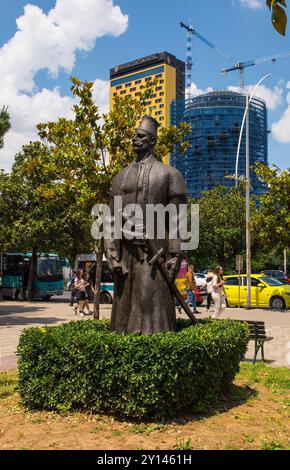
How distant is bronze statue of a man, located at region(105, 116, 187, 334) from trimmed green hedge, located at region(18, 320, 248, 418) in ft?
1.32

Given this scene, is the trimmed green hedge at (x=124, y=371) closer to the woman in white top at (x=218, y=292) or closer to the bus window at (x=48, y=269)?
the woman in white top at (x=218, y=292)

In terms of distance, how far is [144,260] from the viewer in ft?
19.8

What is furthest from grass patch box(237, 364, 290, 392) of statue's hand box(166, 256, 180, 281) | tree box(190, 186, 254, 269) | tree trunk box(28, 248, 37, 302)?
tree box(190, 186, 254, 269)

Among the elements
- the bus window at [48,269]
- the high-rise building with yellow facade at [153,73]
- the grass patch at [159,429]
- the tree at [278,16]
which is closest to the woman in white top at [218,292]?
the grass patch at [159,429]

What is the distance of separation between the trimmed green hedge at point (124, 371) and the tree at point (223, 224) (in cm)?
3077

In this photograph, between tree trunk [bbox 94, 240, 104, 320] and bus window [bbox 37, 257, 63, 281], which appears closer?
tree trunk [bbox 94, 240, 104, 320]

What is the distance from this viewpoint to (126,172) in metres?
6.39

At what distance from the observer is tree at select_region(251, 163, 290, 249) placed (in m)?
19.4

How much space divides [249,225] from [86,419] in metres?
16.2

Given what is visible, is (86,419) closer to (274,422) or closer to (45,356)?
(45,356)

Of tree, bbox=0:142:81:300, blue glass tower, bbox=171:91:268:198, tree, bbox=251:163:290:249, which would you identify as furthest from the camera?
blue glass tower, bbox=171:91:268:198

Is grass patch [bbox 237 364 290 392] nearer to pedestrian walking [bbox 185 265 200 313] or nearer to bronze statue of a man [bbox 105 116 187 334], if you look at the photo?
bronze statue of a man [bbox 105 116 187 334]

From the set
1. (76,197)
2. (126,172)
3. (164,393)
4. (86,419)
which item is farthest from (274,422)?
(76,197)
